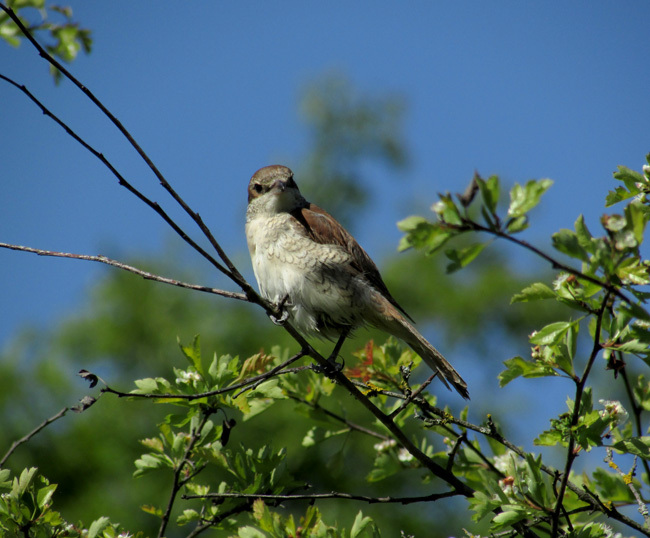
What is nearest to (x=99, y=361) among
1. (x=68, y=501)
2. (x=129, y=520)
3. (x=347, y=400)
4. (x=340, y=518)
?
(x=68, y=501)

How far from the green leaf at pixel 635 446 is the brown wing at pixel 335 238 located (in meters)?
2.01

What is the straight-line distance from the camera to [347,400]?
1220 centimetres

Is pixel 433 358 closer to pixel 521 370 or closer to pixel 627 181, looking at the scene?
pixel 521 370

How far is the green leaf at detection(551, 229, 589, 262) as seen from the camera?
1.50 m

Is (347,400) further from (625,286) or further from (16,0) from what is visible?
(625,286)

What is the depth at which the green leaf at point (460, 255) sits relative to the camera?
5.24ft

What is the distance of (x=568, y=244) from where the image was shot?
151cm

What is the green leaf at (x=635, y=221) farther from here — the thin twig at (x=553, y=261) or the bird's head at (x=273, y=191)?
the bird's head at (x=273, y=191)

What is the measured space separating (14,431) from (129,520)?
3.70 m

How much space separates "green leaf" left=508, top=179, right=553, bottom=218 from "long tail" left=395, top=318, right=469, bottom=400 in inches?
70.1

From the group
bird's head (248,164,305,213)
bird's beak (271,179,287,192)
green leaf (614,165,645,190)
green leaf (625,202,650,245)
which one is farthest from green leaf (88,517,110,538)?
bird's beak (271,179,287,192)

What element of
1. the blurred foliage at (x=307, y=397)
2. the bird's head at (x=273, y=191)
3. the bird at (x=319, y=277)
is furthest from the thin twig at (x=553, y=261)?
the bird's head at (x=273, y=191)

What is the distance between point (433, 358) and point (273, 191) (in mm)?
1603

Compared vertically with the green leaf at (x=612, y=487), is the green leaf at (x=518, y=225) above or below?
above
